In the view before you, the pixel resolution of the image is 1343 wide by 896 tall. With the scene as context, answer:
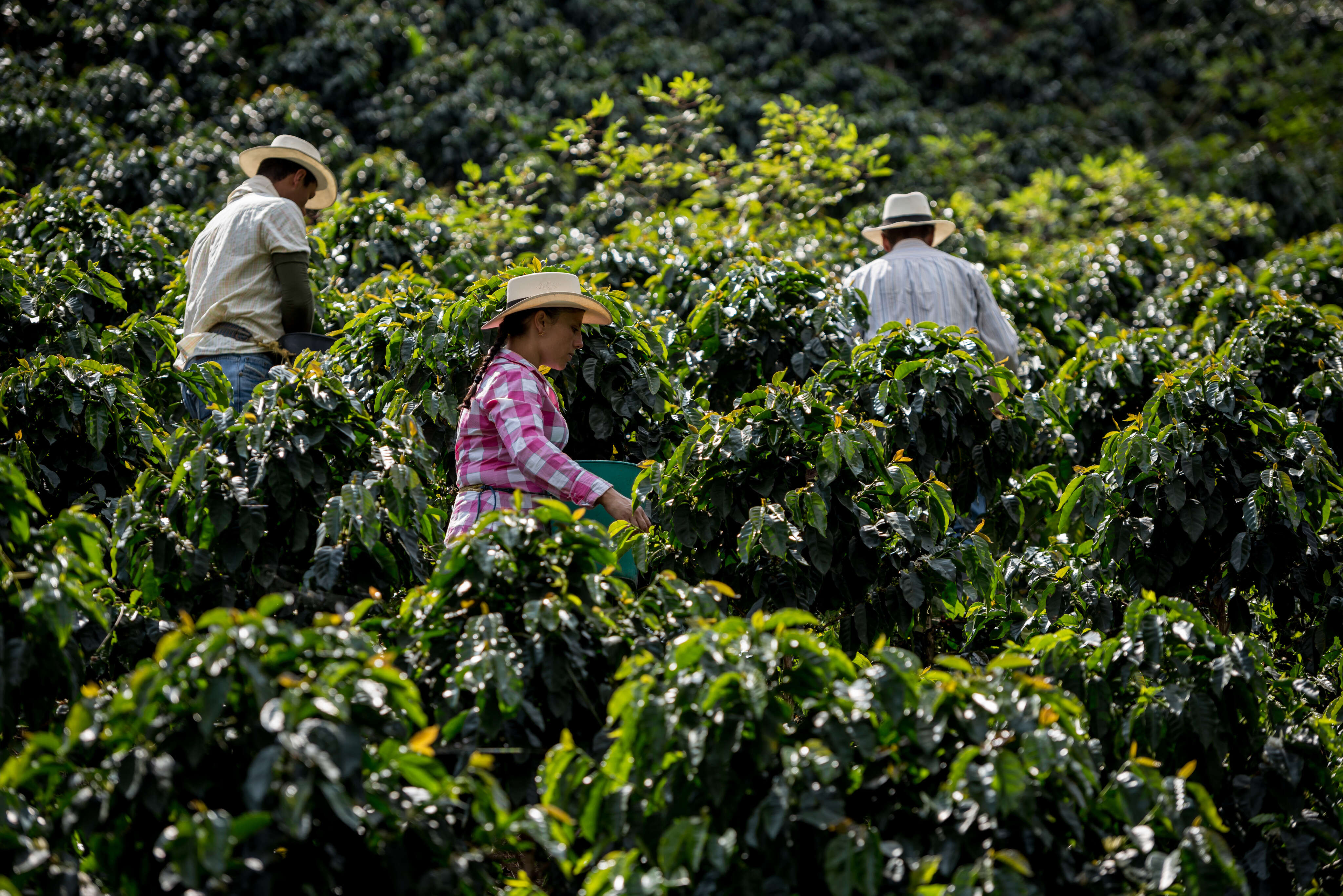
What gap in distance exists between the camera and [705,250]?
662 cm

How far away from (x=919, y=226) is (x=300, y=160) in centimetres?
295

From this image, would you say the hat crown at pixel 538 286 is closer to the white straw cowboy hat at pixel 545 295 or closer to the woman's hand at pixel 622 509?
the white straw cowboy hat at pixel 545 295

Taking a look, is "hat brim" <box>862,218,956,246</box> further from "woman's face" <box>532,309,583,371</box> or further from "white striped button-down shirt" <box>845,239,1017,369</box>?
"woman's face" <box>532,309,583,371</box>

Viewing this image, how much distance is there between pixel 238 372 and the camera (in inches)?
185

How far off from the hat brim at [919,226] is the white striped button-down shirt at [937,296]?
0.10 meters

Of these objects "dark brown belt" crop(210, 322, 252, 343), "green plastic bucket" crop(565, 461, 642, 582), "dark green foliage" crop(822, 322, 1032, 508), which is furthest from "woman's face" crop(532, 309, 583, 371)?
"dark brown belt" crop(210, 322, 252, 343)

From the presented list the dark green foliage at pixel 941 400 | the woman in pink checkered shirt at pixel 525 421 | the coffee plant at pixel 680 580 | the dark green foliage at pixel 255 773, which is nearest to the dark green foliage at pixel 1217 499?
the coffee plant at pixel 680 580

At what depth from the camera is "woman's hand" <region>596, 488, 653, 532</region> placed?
12.5 feet

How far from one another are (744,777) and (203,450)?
1.78 metres

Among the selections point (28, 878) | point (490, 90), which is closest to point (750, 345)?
point (28, 878)

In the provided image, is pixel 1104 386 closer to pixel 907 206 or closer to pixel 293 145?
pixel 907 206

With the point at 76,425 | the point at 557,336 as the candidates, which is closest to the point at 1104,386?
the point at 557,336

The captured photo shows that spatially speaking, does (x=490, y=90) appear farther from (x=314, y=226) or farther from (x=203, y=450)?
(x=203, y=450)

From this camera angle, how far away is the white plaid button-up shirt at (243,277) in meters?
4.70
